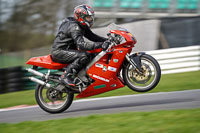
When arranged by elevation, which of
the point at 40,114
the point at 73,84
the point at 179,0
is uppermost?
the point at 179,0

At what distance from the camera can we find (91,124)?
189 inches

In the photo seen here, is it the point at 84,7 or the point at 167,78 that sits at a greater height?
the point at 84,7

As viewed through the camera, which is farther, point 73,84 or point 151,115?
point 73,84

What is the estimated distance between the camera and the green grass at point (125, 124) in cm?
412

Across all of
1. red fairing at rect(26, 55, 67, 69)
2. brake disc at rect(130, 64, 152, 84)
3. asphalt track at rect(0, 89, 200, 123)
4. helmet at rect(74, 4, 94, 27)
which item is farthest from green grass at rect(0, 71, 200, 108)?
helmet at rect(74, 4, 94, 27)

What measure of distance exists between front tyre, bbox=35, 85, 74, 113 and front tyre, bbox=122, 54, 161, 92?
1219mm

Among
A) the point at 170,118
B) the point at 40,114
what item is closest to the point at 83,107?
the point at 40,114

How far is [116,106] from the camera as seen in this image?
20.6 feet

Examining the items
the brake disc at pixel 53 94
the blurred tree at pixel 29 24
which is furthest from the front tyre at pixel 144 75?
the blurred tree at pixel 29 24

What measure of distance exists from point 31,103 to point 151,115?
4179 mm

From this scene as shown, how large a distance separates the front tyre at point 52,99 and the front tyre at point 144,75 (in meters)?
1.22

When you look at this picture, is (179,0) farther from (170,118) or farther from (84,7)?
(170,118)

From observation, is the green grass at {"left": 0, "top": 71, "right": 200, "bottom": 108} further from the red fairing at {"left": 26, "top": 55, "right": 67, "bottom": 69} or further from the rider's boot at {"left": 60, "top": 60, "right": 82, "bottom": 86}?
the rider's boot at {"left": 60, "top": 60, "right": 82, "bottom": 86}

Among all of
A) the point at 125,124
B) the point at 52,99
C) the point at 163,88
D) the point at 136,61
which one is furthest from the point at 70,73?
the point at 163,88
